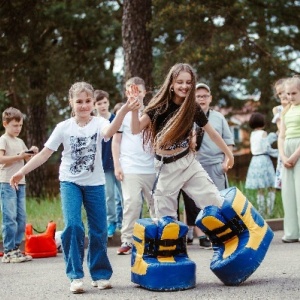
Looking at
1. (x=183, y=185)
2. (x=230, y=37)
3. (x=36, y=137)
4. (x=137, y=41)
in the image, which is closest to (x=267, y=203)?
(x=137, y=41)

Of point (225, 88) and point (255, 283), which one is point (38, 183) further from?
point (255, 283)

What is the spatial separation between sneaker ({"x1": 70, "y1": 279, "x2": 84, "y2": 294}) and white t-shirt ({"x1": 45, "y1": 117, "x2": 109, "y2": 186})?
2.47ft

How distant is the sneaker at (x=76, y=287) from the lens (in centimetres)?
547

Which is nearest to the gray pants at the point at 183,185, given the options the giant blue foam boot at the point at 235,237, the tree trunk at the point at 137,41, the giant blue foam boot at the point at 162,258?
the giant blue foam boot at the point at 235,237

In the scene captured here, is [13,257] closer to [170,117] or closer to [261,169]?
[170,117]

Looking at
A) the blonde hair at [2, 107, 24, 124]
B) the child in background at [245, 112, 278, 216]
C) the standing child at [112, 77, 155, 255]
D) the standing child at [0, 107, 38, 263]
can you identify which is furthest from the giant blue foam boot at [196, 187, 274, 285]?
the child in background at [245, 112, 278, 216]

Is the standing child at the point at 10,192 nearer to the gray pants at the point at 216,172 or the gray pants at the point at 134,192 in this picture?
the gray pants at the point at 134,192

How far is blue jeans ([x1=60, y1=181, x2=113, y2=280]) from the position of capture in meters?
5.53

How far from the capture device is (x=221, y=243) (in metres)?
5.83

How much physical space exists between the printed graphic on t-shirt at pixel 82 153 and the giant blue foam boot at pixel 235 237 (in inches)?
39.2

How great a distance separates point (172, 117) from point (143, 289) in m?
A: 1.45

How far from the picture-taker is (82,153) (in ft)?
18.7

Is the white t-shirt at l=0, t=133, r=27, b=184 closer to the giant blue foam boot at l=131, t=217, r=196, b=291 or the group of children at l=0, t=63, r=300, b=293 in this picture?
the group of children at l=0, t=63, r=300, b=293

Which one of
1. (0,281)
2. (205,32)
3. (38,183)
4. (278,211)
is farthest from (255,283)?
(38,183)
